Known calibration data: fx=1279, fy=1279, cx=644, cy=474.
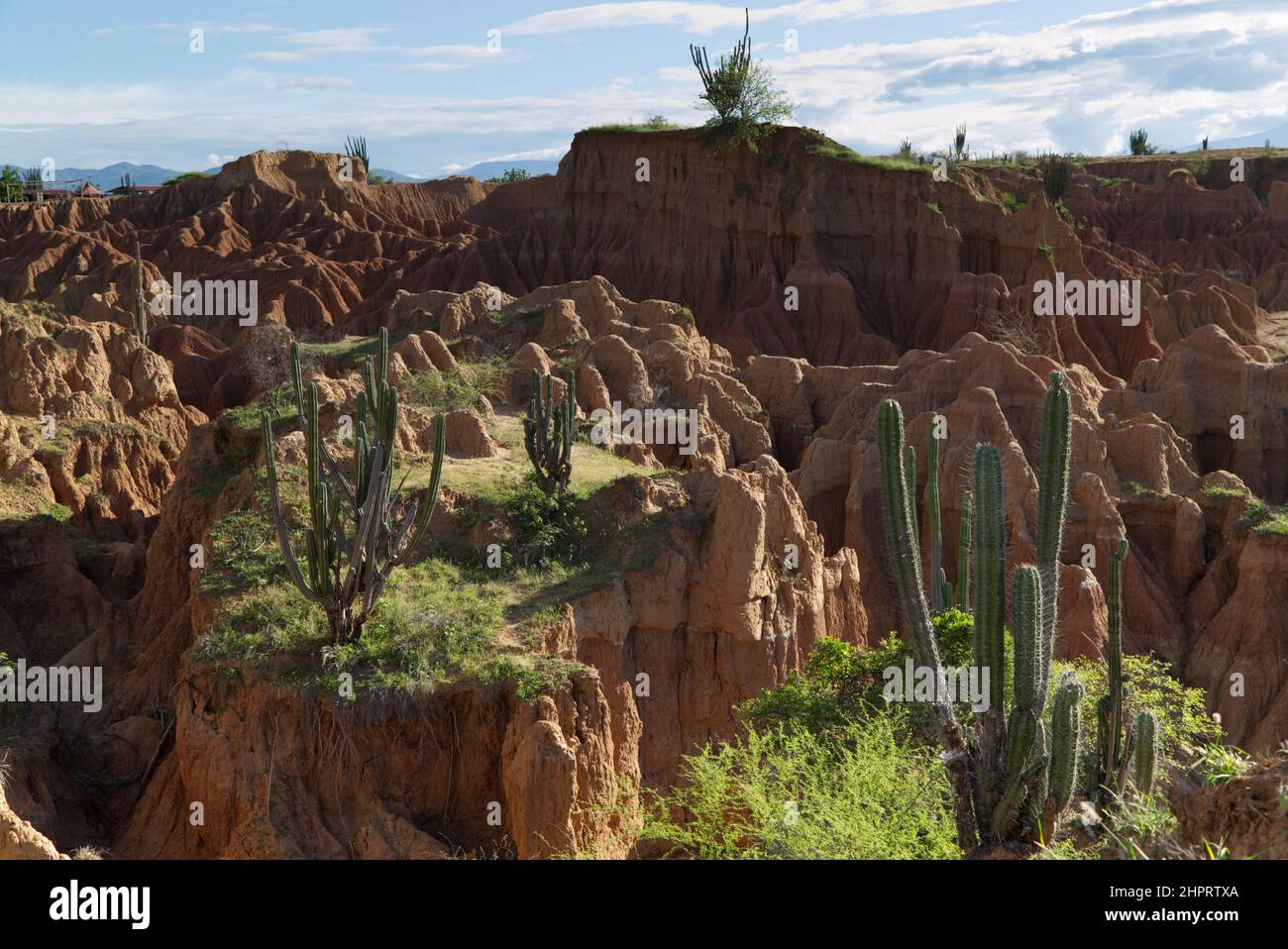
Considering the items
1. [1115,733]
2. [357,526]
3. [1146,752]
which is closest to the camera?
[1146,752]

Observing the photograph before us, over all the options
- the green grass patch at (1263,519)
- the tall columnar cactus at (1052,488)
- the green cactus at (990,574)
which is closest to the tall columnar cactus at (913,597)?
the green cactus at (990,574)

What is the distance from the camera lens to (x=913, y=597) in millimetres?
9086

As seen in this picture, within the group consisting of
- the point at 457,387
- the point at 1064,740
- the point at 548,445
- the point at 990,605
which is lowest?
the point at 1064,740

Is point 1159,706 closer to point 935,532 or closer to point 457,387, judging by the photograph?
point 935,532

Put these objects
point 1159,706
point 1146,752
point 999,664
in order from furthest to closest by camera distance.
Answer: point 1159,706
point 1146,752
point 999,664

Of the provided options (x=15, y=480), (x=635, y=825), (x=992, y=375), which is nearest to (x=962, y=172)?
(x=992, y=375)

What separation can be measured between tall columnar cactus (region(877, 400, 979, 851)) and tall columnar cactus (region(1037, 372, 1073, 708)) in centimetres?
71

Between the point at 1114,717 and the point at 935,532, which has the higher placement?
the point at 935,532

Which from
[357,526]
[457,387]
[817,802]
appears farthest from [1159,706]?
[457,387]

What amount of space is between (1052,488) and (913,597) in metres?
1.25

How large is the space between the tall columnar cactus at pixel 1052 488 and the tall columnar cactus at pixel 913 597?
0.71 m

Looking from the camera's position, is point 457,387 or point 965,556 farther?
point 457,387

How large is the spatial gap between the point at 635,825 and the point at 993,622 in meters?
5.62
